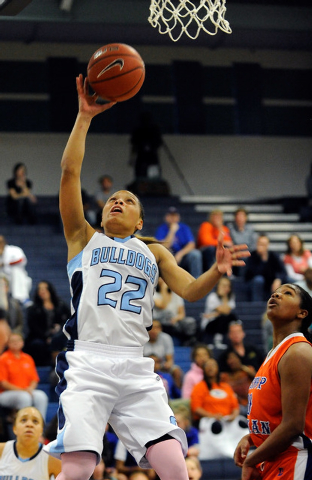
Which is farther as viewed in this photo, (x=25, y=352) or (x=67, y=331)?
(x=25, y=352)

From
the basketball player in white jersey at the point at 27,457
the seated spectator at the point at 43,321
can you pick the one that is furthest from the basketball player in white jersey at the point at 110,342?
the seated spectator at the point at 43,321

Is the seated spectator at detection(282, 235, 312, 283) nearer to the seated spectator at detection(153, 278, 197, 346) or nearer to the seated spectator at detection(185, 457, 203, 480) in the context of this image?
the seated spectator at detection(153, 278, 197, 346)

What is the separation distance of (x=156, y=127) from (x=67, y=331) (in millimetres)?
12668

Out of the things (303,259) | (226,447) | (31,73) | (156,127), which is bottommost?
(226,447)

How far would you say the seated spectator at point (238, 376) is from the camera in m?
9.41

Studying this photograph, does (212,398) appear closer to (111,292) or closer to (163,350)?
(163,350)

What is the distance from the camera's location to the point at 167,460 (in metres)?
4.21

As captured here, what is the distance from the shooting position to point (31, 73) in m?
17.7

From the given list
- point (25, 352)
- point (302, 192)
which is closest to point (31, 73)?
point (302, 192)

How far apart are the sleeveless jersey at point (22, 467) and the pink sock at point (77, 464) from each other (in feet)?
6.56

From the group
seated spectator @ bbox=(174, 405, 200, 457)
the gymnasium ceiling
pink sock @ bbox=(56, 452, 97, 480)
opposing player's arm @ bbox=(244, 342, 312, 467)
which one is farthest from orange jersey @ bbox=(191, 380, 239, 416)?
the gymnasium ceiling

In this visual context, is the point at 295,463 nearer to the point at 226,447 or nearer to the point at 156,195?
the point at 226,447

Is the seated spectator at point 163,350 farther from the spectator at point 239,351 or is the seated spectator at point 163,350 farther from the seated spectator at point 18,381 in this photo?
the seated spectator at point 18,381

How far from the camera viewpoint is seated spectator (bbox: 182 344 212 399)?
9.31 m
